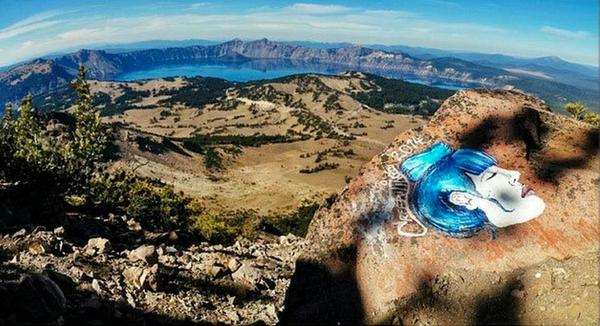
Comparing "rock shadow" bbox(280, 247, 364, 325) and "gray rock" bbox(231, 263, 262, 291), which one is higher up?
"rock shadow" bbox(280, 247, 364, 325)

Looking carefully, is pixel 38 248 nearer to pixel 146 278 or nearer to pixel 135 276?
pixel 135 276

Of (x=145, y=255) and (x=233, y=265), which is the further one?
(x=233, y=265)

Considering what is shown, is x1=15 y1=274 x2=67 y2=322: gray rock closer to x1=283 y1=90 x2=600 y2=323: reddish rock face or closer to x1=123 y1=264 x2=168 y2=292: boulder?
x1=123 y1=264 x2=168 y2=292: boulder

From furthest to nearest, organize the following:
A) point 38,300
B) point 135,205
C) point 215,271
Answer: point 135,205 → point 215,271 → point 38,300

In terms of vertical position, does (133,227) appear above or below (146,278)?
below

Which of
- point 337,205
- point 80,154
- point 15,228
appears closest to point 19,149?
point 80,154

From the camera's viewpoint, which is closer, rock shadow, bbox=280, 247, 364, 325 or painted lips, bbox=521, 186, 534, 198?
rock shadow, bbox=280, 247, 364, 325

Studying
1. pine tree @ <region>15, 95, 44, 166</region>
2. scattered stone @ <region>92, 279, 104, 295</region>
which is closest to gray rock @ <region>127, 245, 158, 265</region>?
scattered stone @ <region>92, 279, 104, 295</region>

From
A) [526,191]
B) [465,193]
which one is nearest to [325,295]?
[465,193]

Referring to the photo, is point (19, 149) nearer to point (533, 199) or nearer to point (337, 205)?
point (337, 205)

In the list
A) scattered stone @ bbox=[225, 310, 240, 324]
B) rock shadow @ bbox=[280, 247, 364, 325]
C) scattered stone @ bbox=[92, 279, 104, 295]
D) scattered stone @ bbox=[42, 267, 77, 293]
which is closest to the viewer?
rock shadow @ bbox=[280, 247, 364, 325]
